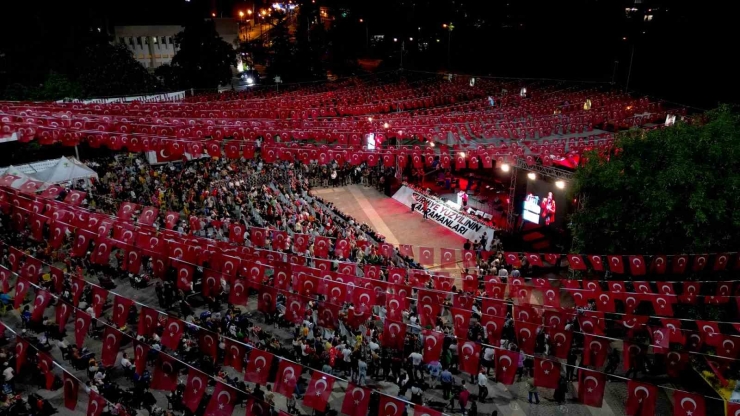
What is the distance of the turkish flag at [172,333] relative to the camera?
11359 mm

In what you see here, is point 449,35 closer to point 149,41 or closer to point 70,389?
point 149,41

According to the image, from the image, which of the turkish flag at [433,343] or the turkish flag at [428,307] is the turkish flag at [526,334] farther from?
the turkish flag at [428,307]

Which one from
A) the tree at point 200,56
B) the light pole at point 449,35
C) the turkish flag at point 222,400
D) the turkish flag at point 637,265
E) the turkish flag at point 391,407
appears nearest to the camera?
the turkish flag at point 391,407

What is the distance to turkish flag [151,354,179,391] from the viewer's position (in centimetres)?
1023

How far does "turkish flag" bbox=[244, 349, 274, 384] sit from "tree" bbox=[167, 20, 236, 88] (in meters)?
41.6

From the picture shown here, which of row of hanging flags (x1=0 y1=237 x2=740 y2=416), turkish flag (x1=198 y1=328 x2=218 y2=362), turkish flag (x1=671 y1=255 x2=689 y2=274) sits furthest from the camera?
turkish flag (x1=671 y1=255 x2=689 y2=274)

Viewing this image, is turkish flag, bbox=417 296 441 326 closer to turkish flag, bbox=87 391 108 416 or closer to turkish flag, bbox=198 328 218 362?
turkish flag, bbox=198 328 218 362

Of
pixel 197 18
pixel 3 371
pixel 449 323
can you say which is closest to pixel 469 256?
pixel 449 323

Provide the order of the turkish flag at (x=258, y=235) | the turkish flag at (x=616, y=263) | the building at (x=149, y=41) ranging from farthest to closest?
the building at (x=149, y=41) → the turkish flag at (x=258, y=235) → the turkish flag at (x=616, y=263)

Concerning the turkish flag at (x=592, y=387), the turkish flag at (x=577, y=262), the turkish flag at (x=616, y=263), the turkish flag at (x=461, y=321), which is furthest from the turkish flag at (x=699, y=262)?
the turkish flag at (x=461, y=321)

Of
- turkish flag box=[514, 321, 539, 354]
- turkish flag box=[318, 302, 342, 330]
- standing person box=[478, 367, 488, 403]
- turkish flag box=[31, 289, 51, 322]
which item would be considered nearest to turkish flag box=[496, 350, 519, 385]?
turkish flag box=[514, 321, 539, 354]

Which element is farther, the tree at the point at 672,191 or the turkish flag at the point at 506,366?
the tree at the point at 672,191

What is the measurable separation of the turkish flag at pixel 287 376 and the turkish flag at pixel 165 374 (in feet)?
7.09

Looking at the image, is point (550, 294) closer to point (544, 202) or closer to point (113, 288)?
point (544, 202)
